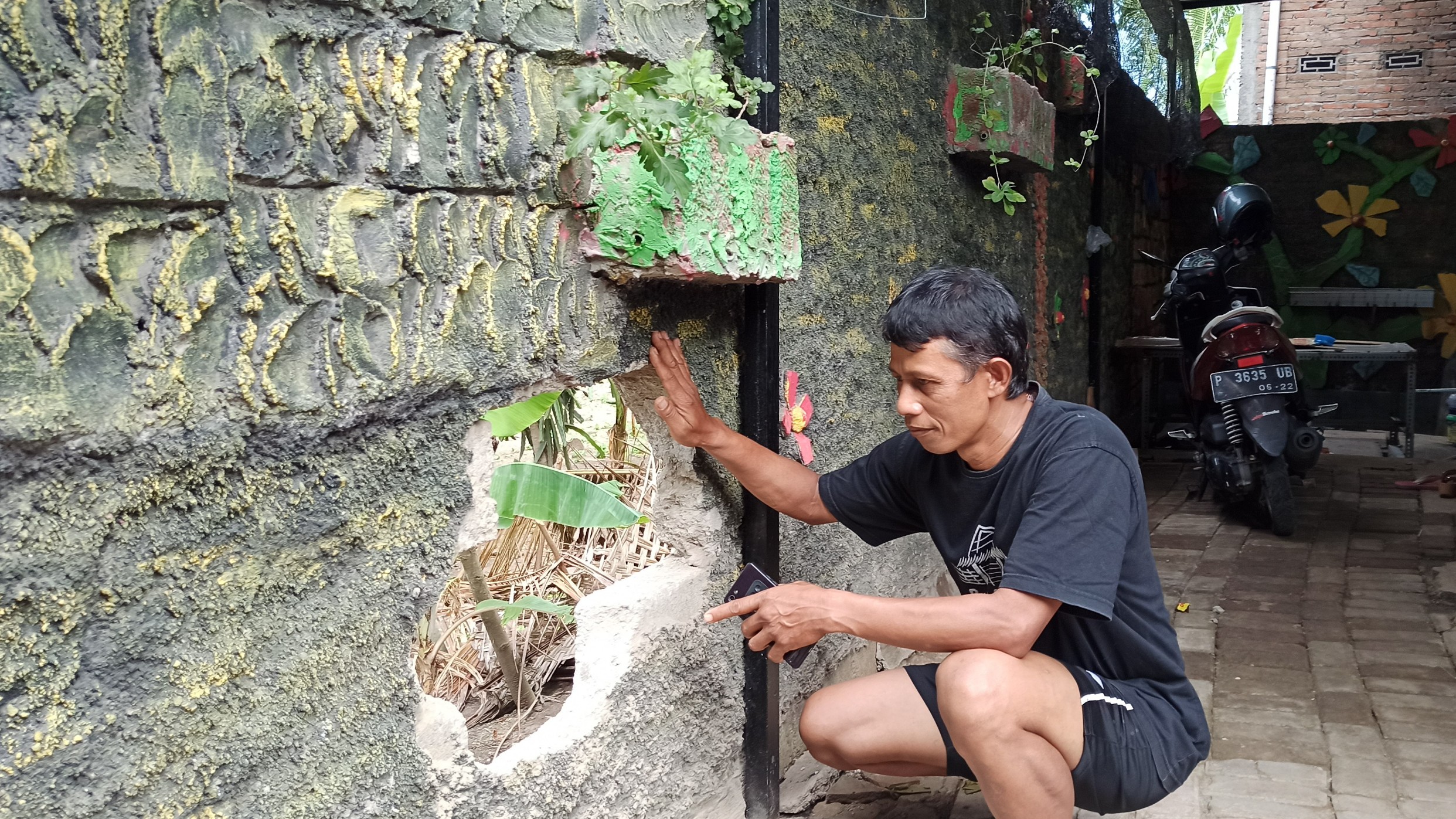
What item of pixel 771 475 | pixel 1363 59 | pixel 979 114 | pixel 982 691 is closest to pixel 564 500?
pixel 771 475

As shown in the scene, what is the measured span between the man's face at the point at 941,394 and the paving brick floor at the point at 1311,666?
3.43ft

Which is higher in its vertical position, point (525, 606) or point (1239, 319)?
point (1239, 319)

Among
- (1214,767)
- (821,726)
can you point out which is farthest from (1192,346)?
(821,726)

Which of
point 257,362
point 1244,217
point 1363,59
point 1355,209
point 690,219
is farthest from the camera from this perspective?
point 1363,59

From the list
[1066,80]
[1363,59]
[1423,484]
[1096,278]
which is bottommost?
[1423,484]

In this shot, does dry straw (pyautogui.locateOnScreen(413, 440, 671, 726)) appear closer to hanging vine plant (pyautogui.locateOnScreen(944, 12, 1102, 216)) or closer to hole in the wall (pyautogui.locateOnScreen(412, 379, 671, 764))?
hole in the wall (pyautogui.locateOnScreen(412, 379, 671, 764))

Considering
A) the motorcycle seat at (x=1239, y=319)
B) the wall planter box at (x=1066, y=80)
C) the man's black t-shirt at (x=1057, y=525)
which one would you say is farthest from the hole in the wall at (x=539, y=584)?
the motorcycle seat at (x=1239, y=319)

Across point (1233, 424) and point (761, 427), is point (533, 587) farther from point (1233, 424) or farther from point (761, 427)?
point (1233, 424)

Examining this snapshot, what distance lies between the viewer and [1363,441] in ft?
27.3

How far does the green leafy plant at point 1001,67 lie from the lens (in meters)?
3.41

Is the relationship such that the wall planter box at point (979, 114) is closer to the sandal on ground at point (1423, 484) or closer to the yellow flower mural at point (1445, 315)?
the sandal on ground at point (1423, 484)

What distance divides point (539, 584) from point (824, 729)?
124cm

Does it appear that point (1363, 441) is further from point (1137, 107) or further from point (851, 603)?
point (851, 603)

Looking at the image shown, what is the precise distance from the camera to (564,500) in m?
2.06
